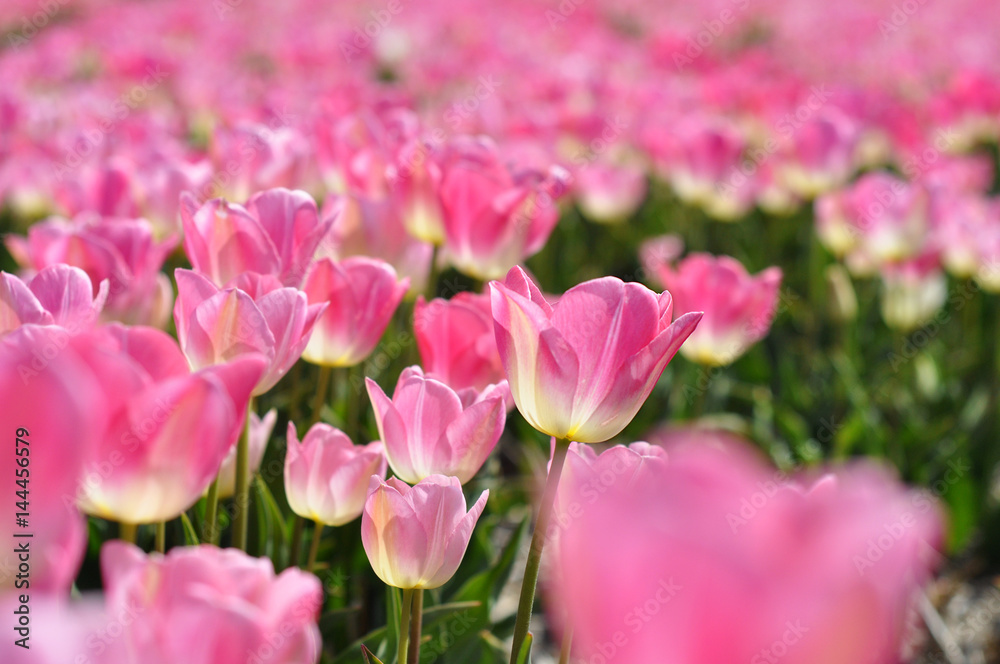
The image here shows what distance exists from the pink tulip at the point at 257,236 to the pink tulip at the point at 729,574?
48 centimetres

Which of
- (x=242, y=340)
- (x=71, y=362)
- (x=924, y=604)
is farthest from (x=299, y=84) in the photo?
(x=71, y=362)

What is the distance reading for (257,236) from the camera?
732 millimetres

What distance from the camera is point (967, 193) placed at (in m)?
2.43

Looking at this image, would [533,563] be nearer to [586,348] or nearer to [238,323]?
[586,348]

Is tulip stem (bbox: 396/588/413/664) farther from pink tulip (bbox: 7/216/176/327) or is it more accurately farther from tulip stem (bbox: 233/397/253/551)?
pink tulip (bbox: 7/216/176/327)

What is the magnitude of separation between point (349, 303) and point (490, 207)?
0.32m

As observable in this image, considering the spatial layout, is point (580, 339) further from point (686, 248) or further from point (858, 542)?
point (686, 248)

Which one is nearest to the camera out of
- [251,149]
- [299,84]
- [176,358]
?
[176,358]

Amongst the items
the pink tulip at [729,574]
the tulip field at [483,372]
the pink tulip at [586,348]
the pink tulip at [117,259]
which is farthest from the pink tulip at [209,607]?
the pink tulip at [117,259]

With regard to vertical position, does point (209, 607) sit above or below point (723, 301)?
above

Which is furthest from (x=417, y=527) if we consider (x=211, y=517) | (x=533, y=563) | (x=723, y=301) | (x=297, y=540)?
(x=723, y=301)

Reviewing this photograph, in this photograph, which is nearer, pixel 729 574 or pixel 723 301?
pixel 729 574

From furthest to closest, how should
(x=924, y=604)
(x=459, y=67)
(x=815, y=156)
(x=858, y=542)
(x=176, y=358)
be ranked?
(x=459, y=67) < (x=815, y=156) < (x=924, y=604) < (x=176, y=358) < (x=858, y=542)

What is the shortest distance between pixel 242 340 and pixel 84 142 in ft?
4.47
